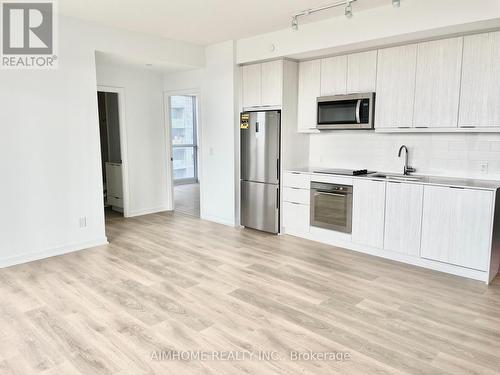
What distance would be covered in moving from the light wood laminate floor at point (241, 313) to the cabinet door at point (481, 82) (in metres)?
1.65

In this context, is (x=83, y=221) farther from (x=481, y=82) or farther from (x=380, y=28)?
(x=481, y=82)

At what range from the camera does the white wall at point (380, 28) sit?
347 centimetres

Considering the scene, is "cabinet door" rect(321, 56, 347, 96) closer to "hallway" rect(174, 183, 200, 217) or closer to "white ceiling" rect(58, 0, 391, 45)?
"white ceiling" rect(58, 0, 391, 45)

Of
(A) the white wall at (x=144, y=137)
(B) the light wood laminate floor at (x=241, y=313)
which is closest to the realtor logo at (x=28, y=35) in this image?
(A) the white wall at (x=144, y=137)

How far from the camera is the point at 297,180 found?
509 centimetres

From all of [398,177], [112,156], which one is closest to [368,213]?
[398,177]

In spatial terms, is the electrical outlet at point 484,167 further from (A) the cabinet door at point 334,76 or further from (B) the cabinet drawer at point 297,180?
(B) the cabinet drawer at point 297,180

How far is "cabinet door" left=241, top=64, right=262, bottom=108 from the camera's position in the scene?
5.33 m

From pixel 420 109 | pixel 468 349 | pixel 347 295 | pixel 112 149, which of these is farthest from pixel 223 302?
pixel 112 149

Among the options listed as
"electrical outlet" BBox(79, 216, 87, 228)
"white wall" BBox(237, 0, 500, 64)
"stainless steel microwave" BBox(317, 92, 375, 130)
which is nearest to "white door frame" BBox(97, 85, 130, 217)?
"electrical outlet" BBox(79, 216, 87, 228)

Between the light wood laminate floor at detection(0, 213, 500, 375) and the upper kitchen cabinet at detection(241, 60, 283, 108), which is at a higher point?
the upper kitchen cabinet at detection(241, 60, 283, 108)

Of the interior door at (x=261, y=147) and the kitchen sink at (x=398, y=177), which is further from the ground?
the interior door at (x=261, y=147)

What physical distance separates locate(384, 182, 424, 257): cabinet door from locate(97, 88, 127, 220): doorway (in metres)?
4.28

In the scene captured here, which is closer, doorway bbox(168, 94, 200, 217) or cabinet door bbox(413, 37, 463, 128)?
cabinet door bbox(413, 37, 463, 128)
